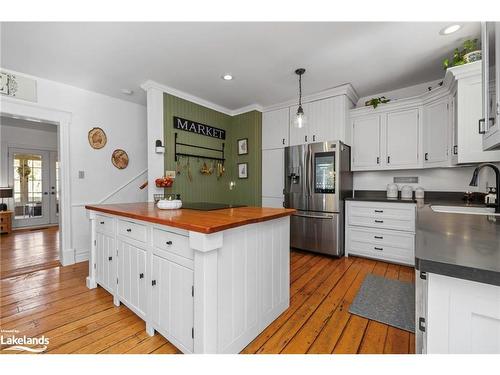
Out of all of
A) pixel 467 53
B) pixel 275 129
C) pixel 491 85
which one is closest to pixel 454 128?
pixel 467 53

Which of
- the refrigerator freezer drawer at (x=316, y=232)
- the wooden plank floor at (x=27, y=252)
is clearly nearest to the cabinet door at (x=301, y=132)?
the refrigerator freezer drawer at (x=316, y=232)

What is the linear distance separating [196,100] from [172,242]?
2934 millimetres

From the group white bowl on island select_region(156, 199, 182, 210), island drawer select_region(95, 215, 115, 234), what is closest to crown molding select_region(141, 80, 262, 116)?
island drawer select_region(95, 215, 115, 234)

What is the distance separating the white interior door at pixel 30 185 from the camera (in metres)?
5.54

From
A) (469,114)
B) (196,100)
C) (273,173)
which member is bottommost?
(273,173)

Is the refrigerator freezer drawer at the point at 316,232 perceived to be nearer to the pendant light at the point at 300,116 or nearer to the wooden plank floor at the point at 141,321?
the wooden plank floor at the point at 141,321

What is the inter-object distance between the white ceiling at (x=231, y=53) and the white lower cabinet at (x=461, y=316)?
219 centimetres

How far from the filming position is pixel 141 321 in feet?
5.85

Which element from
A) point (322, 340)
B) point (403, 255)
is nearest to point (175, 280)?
point (322, 340)

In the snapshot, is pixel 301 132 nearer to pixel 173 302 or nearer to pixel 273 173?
pixel 273 173

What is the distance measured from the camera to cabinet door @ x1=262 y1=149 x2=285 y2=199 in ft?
12.8

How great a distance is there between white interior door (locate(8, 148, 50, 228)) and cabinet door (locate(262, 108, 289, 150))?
6026mm

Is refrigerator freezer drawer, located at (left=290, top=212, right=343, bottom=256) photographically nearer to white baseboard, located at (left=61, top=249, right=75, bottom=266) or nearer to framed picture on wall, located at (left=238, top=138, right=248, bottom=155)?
framed picture on wall, located at (left=238, top=138, right=248, bottom=155)
